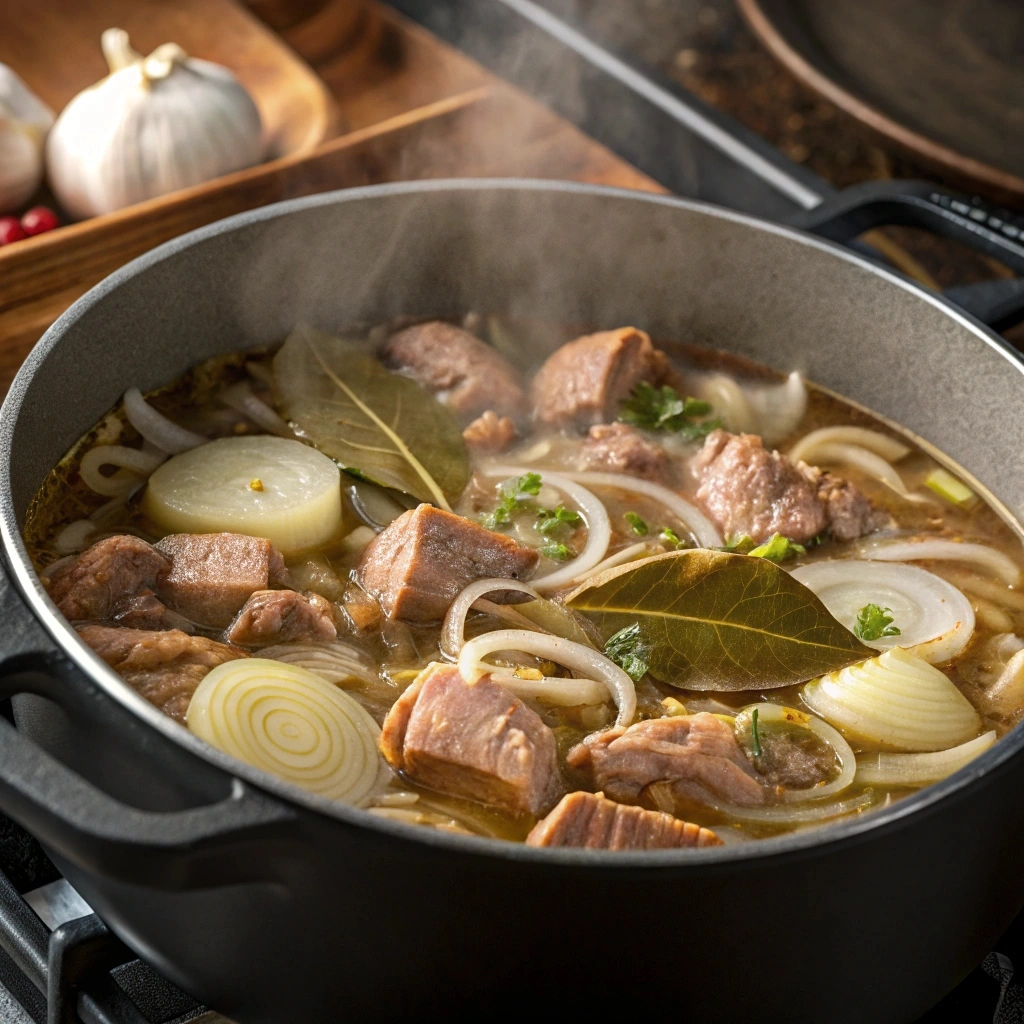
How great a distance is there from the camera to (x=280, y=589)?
2408 millimetres

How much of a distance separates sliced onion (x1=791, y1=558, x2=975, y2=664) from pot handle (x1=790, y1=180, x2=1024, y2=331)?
711mm

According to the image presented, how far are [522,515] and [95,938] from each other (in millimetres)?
1183

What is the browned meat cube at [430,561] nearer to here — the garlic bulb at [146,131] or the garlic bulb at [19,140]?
the garlic bulb at [146,131]

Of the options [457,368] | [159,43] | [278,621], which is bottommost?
[278,621]

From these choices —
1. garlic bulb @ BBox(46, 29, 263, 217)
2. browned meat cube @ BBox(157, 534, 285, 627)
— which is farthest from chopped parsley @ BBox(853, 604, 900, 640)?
garlic bulb @ BBox(46, 29, 263, 217)

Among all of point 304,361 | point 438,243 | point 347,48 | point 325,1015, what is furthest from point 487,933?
point 347,48

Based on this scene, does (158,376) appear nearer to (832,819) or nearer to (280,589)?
(280,589)

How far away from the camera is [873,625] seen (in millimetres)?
2424

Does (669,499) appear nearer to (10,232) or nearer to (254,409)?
(254,409)

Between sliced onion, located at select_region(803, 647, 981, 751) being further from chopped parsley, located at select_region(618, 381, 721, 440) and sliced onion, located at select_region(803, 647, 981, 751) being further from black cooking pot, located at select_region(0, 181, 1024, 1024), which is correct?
chopped parsley, located at select_region(618, 381, 721, 440)

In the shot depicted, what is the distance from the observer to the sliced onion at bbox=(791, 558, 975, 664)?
2453mm

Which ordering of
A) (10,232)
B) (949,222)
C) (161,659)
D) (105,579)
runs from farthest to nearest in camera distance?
(10,232) < (949,222) < (105,579) < (161,659)

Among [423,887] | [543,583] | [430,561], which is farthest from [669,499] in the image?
[423,887]

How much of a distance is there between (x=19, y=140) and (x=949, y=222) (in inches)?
97.3
